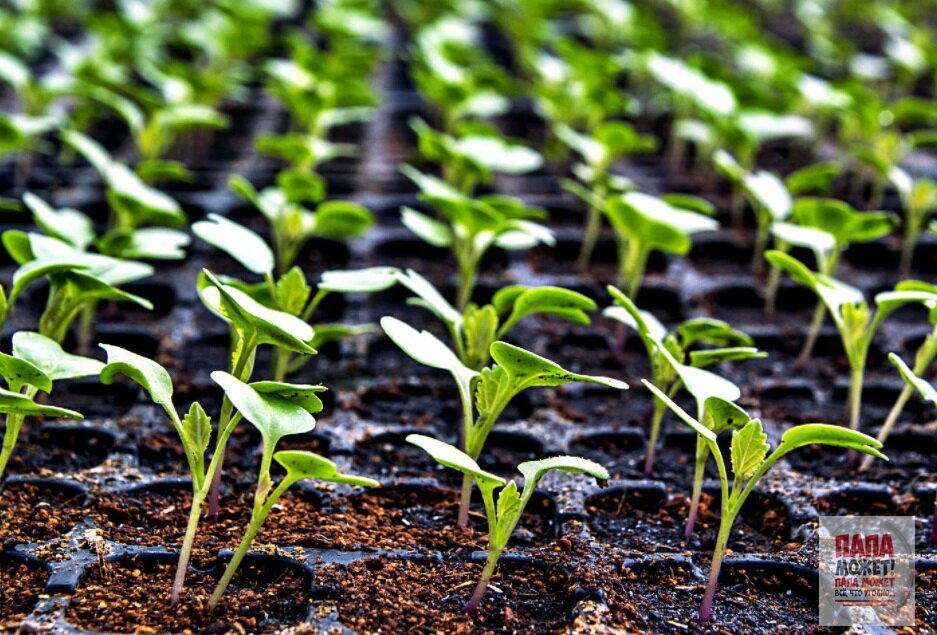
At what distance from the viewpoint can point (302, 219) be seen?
5.00 ft

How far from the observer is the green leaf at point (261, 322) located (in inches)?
34.0

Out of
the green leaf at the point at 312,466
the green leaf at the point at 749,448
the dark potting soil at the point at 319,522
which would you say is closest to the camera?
the green leaf at the point at 312,466

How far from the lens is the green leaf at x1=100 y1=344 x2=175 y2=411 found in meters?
0.85

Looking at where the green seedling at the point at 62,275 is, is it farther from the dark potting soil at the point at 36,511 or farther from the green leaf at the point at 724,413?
the green leaf at the point at 724,413

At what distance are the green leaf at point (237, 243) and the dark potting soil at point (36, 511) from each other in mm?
334

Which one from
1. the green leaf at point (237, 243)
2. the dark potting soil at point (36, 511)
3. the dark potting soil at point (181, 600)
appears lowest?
the dark potting soil at point (181, 600)

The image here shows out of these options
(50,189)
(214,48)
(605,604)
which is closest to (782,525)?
(605,604)

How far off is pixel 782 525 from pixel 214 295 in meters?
0.72

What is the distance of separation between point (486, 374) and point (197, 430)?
0.98 feet

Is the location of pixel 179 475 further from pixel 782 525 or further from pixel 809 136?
pixel 809 136

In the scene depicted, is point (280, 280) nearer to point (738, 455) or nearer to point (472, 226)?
point (472, 226)

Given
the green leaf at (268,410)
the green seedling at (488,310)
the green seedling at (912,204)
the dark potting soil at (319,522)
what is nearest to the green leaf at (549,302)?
the green seedling at (488,310)

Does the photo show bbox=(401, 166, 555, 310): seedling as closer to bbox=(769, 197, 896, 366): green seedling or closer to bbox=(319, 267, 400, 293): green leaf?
bbox=(319, 267, 400, 293): green leaf

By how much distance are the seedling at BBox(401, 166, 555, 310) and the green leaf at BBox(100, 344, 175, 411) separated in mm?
530
